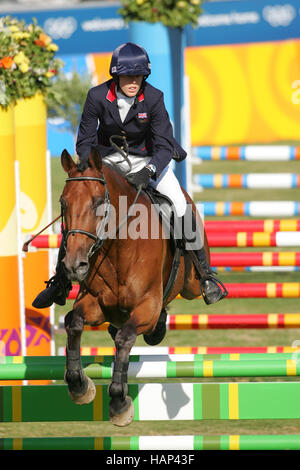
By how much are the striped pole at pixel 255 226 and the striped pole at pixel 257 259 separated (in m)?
0.20

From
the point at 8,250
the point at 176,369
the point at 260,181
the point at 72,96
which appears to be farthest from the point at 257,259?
the point at 72,96

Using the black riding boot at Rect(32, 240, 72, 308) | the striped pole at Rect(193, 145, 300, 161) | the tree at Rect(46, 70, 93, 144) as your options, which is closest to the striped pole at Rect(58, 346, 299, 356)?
the black riding boot at Rect(32, 240, 72, 308)

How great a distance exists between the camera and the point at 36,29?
6402mm

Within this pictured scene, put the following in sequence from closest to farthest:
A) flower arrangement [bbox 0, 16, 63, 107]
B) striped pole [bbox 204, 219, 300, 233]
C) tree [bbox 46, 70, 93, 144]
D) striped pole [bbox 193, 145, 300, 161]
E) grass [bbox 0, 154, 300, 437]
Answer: grass [bbox 0, 154, 300, 437] < flower arrangement [bbox 0, 16, 63, 107] < striped pole [bbox 204, 219, 300, 233] < striped pole [bbox 193, 145, 300, 161] < tree [bbox 46, 70, 93, 144]

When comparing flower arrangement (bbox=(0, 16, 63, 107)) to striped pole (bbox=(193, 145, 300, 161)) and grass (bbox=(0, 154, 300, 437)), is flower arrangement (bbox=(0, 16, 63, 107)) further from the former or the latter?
striped pole (bbox=(193, 145, 300, 161))

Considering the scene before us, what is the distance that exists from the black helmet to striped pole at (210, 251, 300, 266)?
2.29m

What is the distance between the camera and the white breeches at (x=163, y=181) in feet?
15.3

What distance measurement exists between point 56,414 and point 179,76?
7.37 m

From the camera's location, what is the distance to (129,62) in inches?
170

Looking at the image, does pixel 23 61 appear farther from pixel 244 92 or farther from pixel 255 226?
pixel 244 92

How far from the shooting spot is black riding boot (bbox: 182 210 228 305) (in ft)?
16.0

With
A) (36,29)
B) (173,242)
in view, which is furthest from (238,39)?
(173,242)

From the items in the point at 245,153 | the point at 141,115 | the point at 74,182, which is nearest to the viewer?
the point at 74,182
